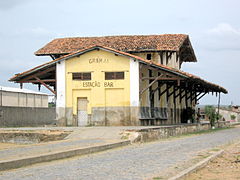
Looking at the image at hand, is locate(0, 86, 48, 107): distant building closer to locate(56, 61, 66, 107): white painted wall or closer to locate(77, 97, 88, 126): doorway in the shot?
locate(56, 61, 66, 107): white painted wall

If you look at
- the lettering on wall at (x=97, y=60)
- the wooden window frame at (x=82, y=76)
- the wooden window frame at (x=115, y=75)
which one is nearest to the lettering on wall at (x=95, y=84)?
the wooden window frame at (x=82, y=76)

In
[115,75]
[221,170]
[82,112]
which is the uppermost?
[115,75]

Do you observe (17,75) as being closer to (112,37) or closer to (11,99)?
(112,37)

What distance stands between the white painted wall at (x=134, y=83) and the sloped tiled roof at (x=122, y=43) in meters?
3.34

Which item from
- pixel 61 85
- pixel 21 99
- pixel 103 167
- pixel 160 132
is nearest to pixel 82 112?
pixel 61 85

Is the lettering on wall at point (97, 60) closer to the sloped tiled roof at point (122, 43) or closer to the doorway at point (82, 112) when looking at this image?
the doorway at point (82, 112)

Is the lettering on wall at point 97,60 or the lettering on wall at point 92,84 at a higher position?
the lettering on wall at point 97,60

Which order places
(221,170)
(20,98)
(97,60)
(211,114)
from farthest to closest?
(20,98), (211,114), (97,60), (221,170)

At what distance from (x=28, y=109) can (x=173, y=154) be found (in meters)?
25.2

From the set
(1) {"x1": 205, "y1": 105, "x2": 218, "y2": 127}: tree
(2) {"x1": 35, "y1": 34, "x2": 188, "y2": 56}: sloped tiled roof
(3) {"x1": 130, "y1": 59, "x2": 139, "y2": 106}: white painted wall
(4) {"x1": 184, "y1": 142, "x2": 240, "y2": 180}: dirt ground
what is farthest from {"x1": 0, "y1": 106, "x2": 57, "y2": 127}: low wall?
(4) {"x1": 184, "y1": 142, "x2": 240, "y2": 180}: dirt ground

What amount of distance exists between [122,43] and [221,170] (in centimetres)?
2381

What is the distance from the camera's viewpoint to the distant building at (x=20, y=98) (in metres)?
47.3

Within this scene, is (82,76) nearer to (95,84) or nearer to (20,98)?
(95,84)

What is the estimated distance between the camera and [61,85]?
103ft
